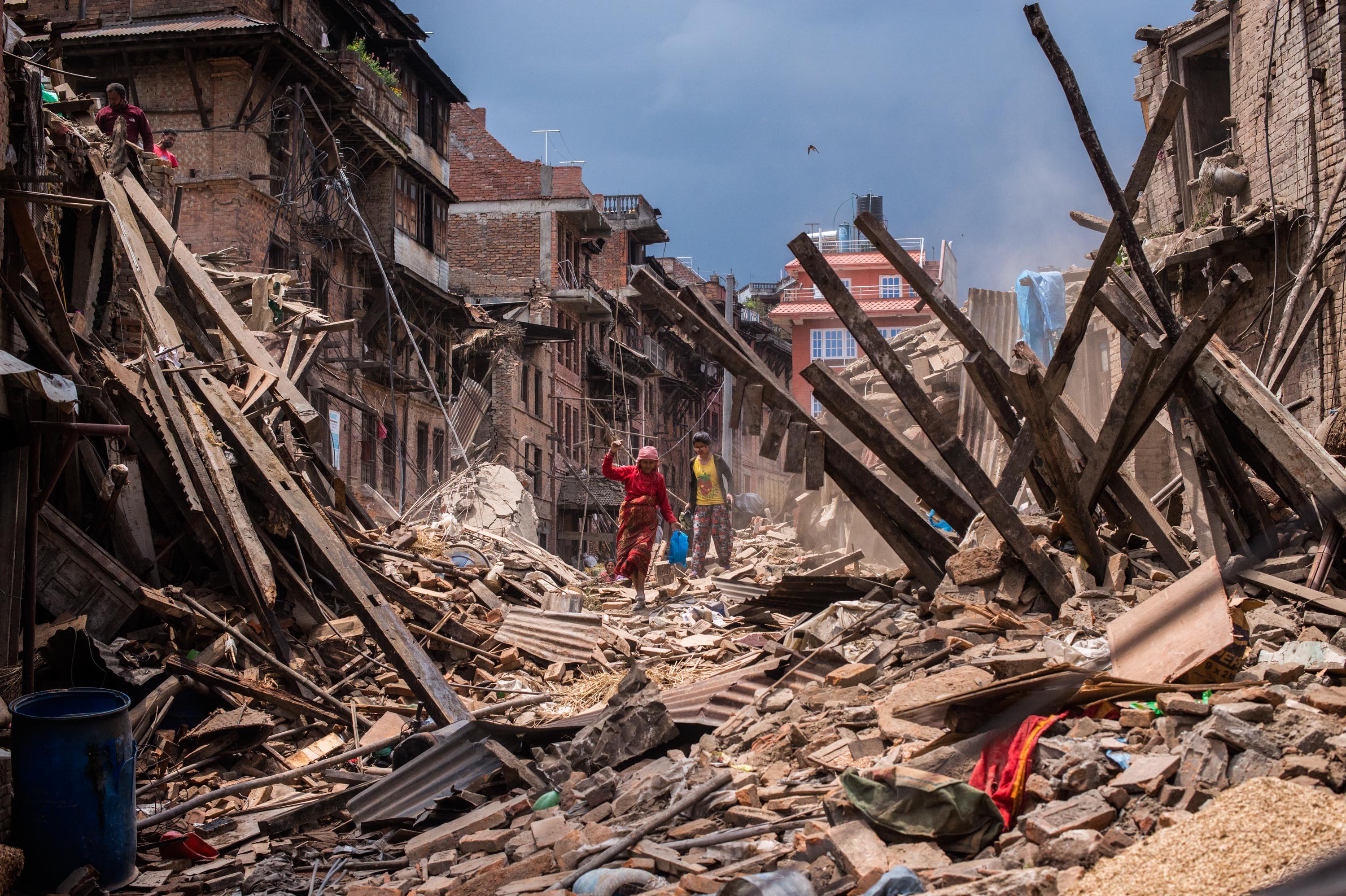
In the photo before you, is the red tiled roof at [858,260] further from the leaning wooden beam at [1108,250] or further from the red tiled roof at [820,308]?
the leaning wooden beam at [1108,250]

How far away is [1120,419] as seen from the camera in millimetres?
6836

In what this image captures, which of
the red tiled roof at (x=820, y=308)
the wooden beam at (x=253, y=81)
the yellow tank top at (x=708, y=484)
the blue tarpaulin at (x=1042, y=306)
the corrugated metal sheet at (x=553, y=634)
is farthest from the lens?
the red tiled roof at (x=820, y=308)

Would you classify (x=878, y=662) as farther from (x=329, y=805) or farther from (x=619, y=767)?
(x=329, y=805)

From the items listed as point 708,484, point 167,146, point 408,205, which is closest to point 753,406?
point 708,484

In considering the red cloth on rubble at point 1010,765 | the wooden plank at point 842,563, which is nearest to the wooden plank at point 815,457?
the red cloth on rubble at point 1010,765

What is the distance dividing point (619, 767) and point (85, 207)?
15.7 ft

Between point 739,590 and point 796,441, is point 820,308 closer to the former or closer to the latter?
point 739,590

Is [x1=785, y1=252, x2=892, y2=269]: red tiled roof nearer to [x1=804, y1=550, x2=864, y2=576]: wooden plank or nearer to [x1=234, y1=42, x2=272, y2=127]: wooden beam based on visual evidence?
[x1=234, y1=42, x2=272, y2=127]: wooden beam

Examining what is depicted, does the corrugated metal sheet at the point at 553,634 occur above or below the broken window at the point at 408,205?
below

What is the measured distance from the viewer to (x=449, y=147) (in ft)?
135

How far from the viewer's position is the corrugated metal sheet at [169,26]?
21.4 metres

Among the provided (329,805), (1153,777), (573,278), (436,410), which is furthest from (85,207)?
(573,278)

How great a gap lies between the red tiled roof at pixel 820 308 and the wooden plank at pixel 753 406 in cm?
4583

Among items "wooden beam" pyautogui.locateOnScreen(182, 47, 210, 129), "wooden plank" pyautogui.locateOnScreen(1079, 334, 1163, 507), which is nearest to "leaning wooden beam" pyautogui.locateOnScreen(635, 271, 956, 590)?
"wooden plank" pyautogui.locateOnScreen(1079, 334, 1163, 507)
